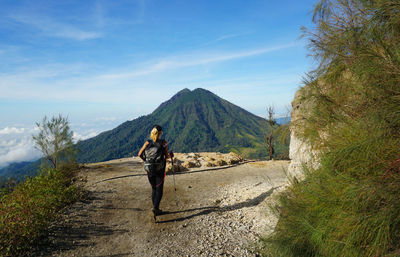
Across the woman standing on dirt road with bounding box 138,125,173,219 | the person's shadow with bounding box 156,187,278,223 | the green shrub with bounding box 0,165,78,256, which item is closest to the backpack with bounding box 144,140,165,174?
the woman standing on dirt road with bounding box 138,125,173,219

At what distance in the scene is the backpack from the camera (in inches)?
232

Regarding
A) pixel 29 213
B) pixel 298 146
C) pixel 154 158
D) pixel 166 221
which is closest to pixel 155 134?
pixel 154 158

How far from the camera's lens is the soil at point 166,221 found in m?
4.91

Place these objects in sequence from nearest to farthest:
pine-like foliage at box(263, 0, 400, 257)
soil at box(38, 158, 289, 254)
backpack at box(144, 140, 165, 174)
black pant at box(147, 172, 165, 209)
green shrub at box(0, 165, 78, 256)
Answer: pine-like foliage at box(263, 0, 400, 257)
green shrub at box(0, 165, 78, 256)
soil at box(38, 158, 289, 254)
backpack at box(144, 140, 165, 174)
black pant at box(147, 172, 165, 209)

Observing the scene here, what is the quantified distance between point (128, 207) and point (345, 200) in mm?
6775

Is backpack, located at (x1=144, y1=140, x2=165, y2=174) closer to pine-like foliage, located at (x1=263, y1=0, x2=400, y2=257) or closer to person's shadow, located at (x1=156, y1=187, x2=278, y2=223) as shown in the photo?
person's shadow, located at (x1=156, y1=187, x2=278, y2=223)

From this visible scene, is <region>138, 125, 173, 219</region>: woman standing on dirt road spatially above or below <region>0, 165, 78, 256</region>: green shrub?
above

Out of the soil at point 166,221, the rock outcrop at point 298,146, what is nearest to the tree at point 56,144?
the soil at point 166,221

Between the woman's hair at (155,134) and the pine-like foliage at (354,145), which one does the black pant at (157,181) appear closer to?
the woman's hair at (155,134)

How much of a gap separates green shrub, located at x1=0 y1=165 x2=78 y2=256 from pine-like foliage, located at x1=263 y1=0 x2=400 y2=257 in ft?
17.2

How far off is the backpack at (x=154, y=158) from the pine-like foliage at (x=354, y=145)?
3456 mm

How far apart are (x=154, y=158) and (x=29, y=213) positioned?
3.45 meters

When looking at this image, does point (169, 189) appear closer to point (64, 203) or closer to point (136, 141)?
point (64, 203)

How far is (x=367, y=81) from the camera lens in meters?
2.58
